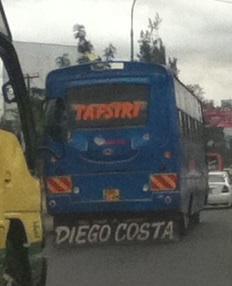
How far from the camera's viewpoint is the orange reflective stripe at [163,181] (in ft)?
75.2

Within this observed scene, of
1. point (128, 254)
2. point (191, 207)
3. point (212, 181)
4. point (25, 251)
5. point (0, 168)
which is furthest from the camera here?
point (212, 181)

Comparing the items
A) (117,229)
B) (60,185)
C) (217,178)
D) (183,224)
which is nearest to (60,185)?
(60,185)

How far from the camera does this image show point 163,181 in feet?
75.7

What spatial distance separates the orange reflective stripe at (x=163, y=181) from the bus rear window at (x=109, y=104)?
1.12 metres

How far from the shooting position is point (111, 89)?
23016mm

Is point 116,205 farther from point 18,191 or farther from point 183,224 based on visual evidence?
point 18,191

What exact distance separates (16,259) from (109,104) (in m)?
12.5

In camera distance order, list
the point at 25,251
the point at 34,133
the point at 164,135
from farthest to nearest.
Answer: the point at 164,135
the point at 34,133
the point at 25,251

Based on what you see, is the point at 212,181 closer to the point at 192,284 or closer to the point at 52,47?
the point at 52,47

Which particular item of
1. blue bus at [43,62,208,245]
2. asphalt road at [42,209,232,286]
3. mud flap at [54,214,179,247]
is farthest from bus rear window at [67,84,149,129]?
asphalt road at [42,209,232,286]

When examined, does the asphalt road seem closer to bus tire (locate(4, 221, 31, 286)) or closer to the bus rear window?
the bus rear window

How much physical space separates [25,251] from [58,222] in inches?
517

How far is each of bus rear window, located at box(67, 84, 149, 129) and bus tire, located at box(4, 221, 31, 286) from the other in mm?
12075

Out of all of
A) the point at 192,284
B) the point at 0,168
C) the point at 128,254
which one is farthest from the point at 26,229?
the point at 128,254
